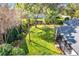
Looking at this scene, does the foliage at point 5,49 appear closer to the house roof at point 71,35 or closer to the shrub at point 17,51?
the shrub at point 17,51

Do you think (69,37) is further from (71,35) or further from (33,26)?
(33,26)

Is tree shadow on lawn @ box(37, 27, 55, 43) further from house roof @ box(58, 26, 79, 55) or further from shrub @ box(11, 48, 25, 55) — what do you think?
shrub @ box(11, 48, 25, 55)

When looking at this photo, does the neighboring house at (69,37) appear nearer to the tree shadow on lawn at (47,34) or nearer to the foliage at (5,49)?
Answer: the tree shadow on lawn at (47,34)

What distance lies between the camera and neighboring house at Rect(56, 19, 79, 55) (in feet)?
6.11

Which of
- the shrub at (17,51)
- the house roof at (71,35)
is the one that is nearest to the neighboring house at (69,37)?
the house roof at (71,35)

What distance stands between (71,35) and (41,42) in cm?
27

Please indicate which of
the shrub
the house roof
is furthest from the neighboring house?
the shrub

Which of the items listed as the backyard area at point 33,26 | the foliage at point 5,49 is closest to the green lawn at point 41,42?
the backyard area at point 33,26

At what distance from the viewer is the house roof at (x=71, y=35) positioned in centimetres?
186

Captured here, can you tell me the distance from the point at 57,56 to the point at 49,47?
0.35 feet

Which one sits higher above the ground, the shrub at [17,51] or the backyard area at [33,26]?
the backyard area at [33,26]

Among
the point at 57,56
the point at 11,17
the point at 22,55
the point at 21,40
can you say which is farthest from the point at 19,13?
the point at 57,56

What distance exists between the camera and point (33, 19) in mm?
1882

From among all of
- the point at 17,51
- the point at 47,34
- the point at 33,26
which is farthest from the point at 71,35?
the point at 17,51
